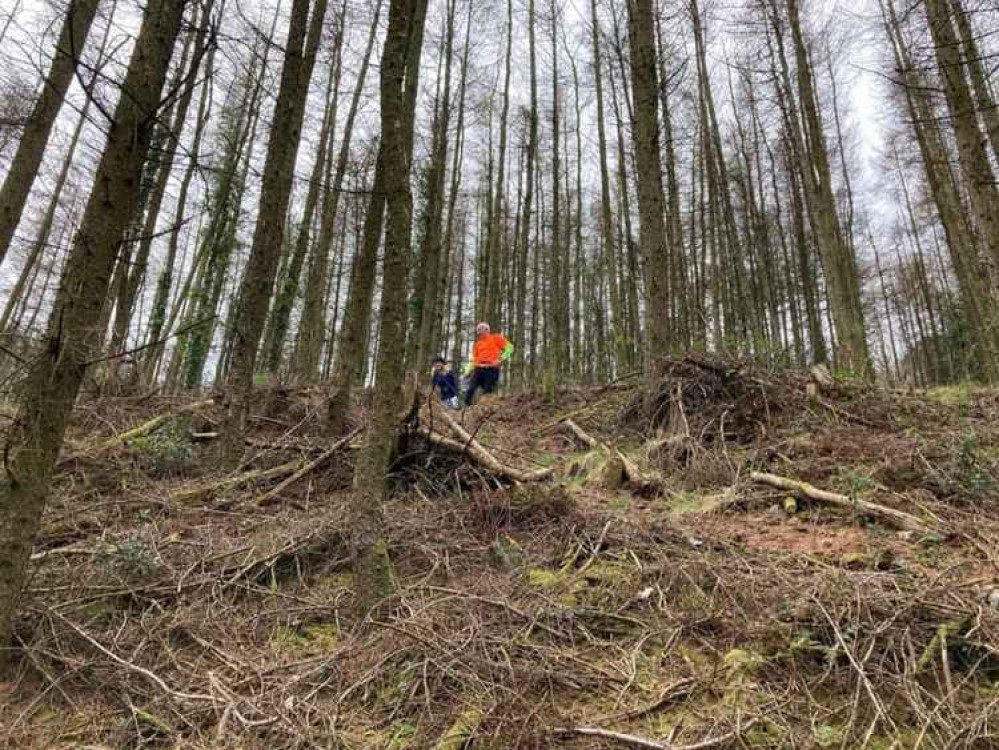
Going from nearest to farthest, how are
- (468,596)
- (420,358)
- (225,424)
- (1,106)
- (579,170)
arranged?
(468,596) → (225,424) → (1,106) → (420,358) → (579,170)

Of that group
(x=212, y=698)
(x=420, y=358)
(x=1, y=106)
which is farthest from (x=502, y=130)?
(x=212, y=698)

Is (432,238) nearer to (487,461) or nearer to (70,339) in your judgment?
(487,461)

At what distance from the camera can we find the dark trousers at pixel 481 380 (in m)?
10.0

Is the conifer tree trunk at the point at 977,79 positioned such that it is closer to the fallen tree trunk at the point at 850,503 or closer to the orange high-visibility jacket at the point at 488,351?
the fallen tree trunk at the point at 850,503

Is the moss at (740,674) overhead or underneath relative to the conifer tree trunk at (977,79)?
underneath

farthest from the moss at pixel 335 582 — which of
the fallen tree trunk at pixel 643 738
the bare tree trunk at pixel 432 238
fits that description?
the bare tree trunk at pixel 432 238

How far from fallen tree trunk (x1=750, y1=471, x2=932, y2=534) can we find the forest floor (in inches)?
0.8

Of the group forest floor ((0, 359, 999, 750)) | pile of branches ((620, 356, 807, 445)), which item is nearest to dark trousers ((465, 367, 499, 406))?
pile of branches ((620, 356, 807, 445))

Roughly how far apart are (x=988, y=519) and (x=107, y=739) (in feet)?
16.2

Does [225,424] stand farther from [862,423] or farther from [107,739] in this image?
[862,423]

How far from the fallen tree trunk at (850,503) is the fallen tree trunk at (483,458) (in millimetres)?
1849

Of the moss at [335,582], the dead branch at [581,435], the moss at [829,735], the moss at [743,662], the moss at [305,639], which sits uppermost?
the dead branch at [581,435]

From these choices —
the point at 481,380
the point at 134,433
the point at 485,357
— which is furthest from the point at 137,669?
the point at 481,380

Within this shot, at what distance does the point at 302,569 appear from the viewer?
3.46 meters
